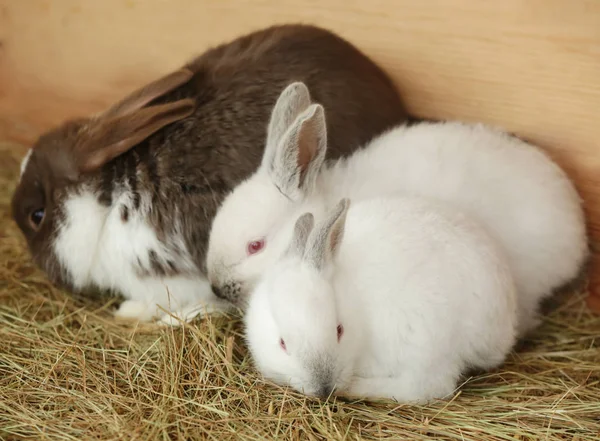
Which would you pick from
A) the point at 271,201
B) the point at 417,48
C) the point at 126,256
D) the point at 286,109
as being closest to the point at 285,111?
the point at 286,109

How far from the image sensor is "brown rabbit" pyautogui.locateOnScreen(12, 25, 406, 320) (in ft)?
7.30

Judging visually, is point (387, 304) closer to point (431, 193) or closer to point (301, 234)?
point (301, 234)

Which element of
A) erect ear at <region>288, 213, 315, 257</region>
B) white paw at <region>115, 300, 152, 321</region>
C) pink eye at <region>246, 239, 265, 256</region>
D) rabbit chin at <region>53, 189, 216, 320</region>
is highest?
erect ear at <region>288, 213, 315, 257</region>

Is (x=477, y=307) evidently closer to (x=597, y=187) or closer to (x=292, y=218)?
(x=292, y=218)

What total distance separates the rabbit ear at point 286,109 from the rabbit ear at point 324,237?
1.41ft

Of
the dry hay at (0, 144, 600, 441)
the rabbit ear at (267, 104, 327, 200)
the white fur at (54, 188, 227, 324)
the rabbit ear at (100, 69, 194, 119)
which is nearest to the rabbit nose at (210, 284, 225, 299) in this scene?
the dry hay at (0, 144, 600, 441)

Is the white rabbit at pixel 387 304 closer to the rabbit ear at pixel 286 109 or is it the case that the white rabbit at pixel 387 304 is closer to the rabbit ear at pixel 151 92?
the rabbit ear at pixel 286 109

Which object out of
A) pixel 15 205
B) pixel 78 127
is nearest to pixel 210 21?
pixel 78 127

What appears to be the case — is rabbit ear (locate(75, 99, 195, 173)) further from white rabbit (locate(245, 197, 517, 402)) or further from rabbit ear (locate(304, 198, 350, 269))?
rabbit ear (locate(304, 198, 350, 269))

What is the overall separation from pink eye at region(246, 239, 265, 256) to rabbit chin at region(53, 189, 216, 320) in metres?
0.38

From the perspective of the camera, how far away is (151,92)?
2.28 metres

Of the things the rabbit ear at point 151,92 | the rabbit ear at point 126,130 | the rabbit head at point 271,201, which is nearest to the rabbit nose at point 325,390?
the rabbit head at point 271,201

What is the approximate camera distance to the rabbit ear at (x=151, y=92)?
2.25m

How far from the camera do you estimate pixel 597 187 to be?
221 centimetres
